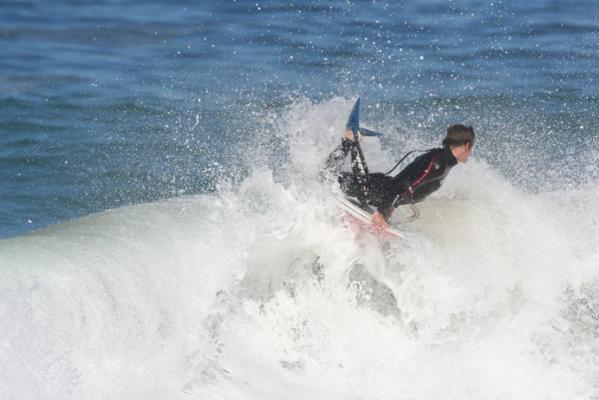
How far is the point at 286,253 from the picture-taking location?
25.1 feet

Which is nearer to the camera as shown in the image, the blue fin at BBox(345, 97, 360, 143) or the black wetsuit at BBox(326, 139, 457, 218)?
the black wetsuit at BBox(326, 139, 457, 218)

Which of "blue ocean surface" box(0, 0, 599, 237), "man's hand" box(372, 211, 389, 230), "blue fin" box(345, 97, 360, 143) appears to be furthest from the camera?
"blue ocean surface" box(0, 0, 599, 237)

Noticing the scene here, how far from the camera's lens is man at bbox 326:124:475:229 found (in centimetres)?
721

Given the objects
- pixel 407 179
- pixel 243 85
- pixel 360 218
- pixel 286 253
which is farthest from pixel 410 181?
pixel 243 85

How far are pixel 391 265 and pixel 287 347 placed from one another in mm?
1098

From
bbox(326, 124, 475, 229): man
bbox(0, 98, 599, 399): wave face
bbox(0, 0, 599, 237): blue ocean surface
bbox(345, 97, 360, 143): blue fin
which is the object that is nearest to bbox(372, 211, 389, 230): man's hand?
bbox(326, 124, 475, 229): man

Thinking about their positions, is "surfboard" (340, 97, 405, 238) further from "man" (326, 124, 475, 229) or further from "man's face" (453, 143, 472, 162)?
"man's face" (453, 143, 472, 162)

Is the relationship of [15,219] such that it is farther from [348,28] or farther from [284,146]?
[348,28]

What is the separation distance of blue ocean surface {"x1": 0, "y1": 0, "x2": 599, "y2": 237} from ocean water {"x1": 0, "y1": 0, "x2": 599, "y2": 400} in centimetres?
6

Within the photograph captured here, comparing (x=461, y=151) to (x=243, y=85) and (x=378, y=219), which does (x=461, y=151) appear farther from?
(x=243, y=85)

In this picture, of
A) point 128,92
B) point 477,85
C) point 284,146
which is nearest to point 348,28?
point 477,85

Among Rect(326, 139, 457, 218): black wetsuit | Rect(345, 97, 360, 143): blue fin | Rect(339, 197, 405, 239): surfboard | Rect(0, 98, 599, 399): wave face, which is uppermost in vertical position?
Rect(345, 97, 360, 143): blue fin

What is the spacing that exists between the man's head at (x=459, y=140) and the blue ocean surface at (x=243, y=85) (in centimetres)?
337

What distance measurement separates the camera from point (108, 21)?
67.2 feet
